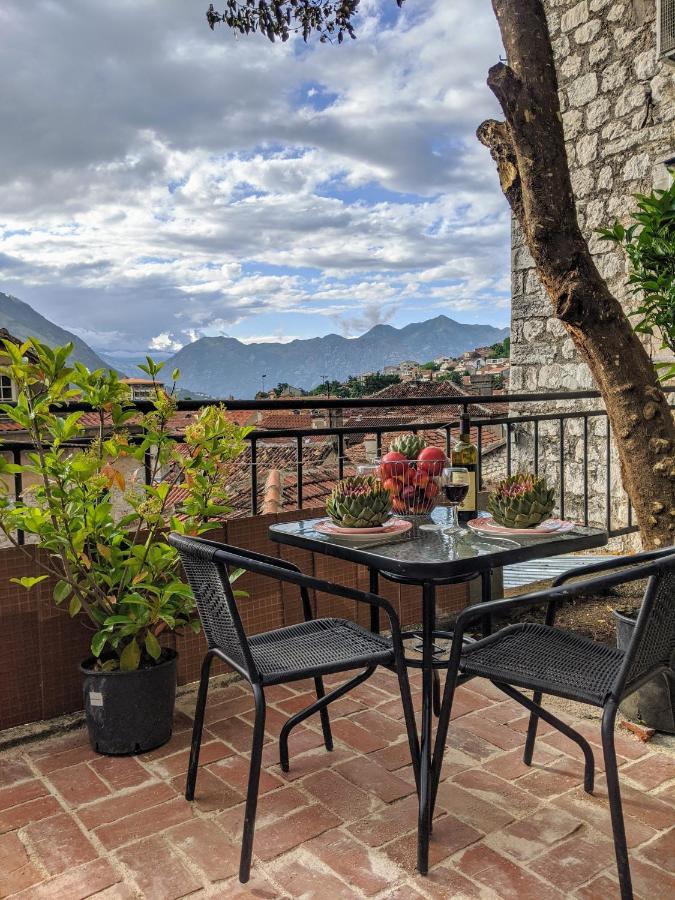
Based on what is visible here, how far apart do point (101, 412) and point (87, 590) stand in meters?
0.55

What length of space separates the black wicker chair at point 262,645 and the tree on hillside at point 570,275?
1.28 meters

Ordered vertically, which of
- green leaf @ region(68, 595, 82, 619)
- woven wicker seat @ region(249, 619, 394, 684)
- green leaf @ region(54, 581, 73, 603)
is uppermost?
green leaf @ region(54, 581, 73, 603)

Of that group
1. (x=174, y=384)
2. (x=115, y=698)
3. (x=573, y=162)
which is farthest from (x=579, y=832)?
(x=573, y=162)

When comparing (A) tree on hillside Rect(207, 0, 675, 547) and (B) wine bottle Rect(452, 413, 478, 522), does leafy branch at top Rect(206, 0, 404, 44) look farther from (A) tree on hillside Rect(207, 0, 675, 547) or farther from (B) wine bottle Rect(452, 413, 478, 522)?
(B) wine bottle Rect(452, 413, 478, 522)

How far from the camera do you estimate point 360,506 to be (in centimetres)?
187

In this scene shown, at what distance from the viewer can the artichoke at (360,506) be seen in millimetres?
1868

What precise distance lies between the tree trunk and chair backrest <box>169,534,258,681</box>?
1590 mm

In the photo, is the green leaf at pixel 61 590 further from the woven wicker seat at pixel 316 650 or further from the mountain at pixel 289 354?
the mountain at pixel 289 354

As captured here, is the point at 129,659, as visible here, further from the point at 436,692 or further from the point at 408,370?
the point at 408,370

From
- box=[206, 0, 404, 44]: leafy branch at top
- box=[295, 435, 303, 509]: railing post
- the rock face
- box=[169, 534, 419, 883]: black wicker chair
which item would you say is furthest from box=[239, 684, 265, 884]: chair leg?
the rock face

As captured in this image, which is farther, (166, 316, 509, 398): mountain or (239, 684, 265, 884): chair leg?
(166, 316, 509, 398): mountain

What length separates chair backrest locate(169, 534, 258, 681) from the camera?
61.4 inches

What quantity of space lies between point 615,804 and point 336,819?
0.70 metres

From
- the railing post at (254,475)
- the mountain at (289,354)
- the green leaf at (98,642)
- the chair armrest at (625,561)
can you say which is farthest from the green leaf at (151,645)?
the mountain at (289,354)
